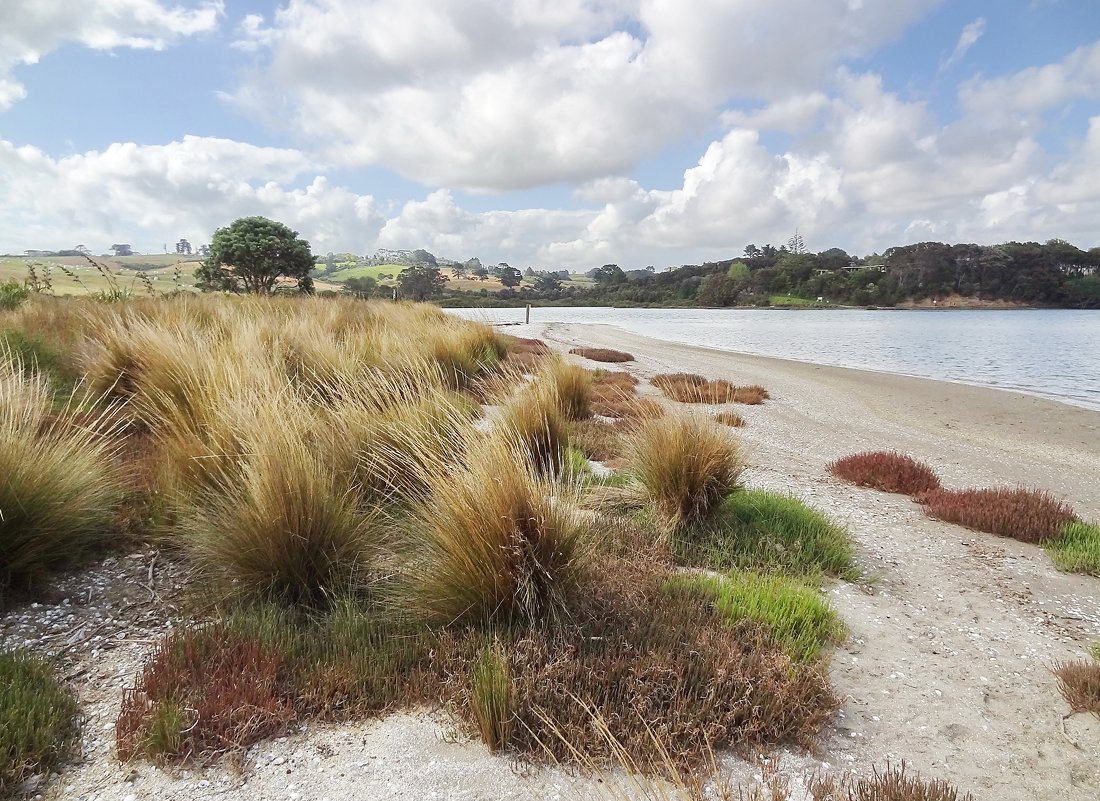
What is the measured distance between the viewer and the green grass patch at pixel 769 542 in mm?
4566

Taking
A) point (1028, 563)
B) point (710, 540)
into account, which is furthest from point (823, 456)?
point (710, 540)

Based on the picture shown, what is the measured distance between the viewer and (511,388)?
23.4 feet

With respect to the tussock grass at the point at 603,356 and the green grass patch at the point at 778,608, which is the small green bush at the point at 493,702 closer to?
the green grass patch at the point at 778,608

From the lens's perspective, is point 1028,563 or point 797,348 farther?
point 797,348

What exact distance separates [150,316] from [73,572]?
7.75 meters

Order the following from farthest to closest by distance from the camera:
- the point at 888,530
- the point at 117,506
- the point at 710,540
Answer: the point at 888,530, the point at 710,540, the point at 117,506

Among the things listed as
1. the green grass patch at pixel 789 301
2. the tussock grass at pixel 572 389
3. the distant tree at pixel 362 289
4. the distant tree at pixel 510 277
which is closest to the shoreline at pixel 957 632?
the tussock grass at pixel 572 389

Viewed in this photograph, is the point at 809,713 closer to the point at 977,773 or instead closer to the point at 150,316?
the point at 977,773

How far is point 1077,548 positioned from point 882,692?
11.8 feet

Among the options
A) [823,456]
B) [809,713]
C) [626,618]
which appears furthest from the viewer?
[823,456]

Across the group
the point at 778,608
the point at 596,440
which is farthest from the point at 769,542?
the point at 596,440

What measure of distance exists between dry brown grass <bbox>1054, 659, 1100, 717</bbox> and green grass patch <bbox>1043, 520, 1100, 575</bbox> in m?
2.10

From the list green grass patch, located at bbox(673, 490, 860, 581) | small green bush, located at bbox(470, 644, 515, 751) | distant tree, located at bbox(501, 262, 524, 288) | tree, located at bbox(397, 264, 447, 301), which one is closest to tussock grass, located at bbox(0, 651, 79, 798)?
small green bush, located at bbox(470, 644, 515, 751)

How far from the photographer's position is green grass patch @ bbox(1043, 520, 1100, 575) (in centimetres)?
498
